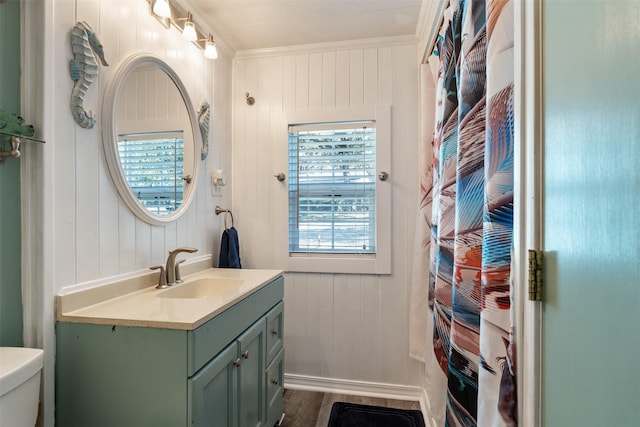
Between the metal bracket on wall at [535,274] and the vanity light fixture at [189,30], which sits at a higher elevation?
the vanity light fixture at [189,30]

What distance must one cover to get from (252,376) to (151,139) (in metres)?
1.21

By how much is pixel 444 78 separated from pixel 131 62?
4.53ft

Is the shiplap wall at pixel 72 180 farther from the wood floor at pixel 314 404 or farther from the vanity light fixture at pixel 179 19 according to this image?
the wood floor at pixel 314 404

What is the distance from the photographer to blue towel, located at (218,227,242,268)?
6.65ft

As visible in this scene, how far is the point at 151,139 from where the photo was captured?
1531mm

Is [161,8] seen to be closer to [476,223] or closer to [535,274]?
[476,223]

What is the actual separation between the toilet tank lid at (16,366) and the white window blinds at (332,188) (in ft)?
4.87

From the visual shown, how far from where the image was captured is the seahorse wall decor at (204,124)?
1892 mm

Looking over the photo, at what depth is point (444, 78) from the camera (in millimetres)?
1454

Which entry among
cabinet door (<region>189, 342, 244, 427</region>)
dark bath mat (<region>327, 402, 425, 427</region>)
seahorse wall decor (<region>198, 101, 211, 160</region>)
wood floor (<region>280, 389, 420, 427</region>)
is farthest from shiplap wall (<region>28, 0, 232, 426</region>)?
dark bath mat (<region>327, 402, 425, 427</region>)

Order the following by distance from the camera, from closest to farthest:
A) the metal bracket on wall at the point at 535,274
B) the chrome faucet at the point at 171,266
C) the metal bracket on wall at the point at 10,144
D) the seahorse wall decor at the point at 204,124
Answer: the metal bracket on wall at the point at 535,274 < the metal bracket on wall at the point at 10,144 < the chrome faucet at the point at 171,266 < the seahorse wall decor at the point at 204,124

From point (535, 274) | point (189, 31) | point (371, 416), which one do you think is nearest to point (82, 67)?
point (189, 31)

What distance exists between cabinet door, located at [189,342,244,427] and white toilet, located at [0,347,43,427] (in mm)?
414

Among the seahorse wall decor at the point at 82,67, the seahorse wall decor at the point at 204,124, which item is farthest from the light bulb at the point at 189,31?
the seahorse wall decor at the point at 82,67
